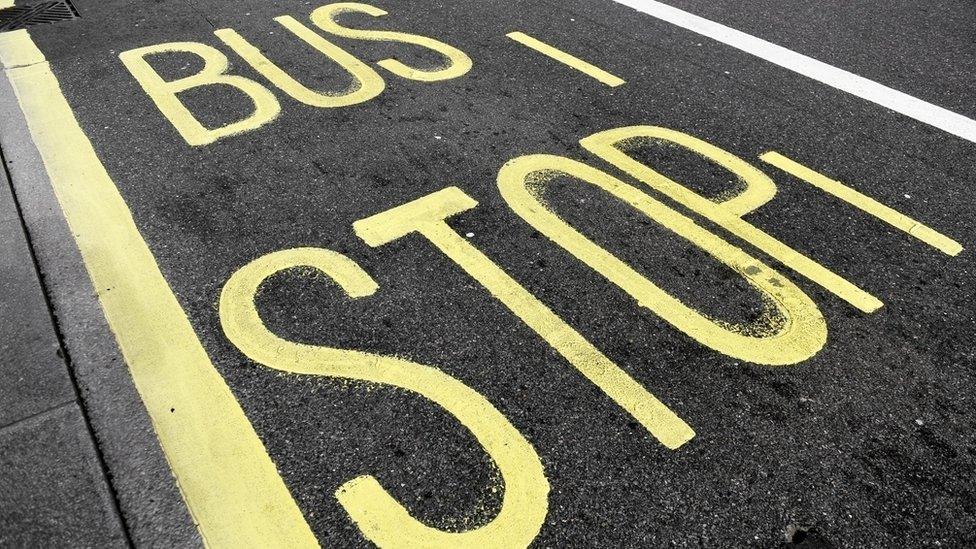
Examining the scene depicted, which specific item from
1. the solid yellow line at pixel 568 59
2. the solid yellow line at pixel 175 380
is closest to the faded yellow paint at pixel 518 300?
the solid yellow line at pixel 175 380

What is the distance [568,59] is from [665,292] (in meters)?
2.63

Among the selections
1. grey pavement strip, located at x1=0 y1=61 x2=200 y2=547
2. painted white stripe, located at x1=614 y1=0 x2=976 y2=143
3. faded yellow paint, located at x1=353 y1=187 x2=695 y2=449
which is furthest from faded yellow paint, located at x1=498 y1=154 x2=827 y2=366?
painted white stripe, located at x1=614 y1=0 x2=976 y2=143

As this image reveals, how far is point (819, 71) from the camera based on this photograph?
5254 mm

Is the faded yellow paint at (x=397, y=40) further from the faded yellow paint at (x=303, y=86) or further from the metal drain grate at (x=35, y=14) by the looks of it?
the metal drain grate at (x=35, y=14)

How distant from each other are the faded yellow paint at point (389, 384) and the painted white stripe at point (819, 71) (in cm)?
372

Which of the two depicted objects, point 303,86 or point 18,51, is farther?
point 18,51

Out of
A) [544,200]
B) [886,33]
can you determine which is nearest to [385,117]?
[544,200]

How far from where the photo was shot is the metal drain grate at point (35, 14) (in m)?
5.71

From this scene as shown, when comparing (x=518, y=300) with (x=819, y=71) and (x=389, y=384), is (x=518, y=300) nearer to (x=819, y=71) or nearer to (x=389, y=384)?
(x=389, y=384)

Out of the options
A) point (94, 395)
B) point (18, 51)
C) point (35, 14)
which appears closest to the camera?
point (94, 395)

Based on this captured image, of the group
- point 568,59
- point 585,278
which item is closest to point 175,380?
point 585,278

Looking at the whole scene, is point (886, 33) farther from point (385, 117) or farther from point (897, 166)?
point (385, 117)

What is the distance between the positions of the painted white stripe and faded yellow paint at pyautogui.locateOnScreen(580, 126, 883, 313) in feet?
4.96

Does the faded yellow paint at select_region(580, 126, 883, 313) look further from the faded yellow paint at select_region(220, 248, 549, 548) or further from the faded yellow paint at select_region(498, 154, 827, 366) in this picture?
the faded yellow paint at select_region(220, 248, 549, 548)
